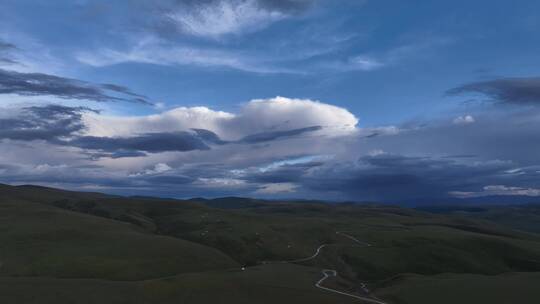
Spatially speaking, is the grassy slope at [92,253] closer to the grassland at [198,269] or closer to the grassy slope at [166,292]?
the grassland at [198,269]

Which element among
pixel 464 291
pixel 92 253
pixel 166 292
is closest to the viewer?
pixel 166 292

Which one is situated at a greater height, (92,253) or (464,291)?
(92,253)

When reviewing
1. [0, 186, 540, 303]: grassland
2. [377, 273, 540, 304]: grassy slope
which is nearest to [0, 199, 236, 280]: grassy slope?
[0, 186, 540, 303]: grassland

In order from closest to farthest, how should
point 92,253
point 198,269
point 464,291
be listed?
point 464,291
point 198,269
point 92,253

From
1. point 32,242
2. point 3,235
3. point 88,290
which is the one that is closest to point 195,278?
point 88,290

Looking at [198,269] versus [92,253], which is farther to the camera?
[92,253]

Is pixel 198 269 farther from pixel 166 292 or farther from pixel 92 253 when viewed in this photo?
pixel 166 292

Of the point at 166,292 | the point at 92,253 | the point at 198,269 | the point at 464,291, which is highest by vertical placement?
the point at 92,253

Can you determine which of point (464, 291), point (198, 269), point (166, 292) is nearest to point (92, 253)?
point (198, 269)

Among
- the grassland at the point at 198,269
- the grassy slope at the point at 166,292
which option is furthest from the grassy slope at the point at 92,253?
the grassy slope at the point at 166,292

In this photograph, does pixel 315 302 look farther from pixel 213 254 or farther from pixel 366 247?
pixel 366 247
